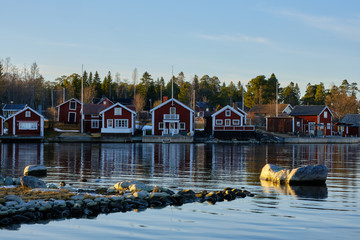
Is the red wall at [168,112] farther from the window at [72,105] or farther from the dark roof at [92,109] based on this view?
the window at [72,105]

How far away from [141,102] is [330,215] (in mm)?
95939

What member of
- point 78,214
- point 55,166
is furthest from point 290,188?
point 55,166

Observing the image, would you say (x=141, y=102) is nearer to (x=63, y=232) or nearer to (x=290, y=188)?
(x=290, y=188)

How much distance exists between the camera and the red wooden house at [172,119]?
7525 cm

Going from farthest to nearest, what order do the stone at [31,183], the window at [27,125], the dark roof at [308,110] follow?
1. the dark roof at [308,110]
2. the window at [27,125]
3. the stone at [31,183]

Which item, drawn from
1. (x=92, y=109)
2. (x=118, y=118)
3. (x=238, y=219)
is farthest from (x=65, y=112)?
(x=238, y=219)

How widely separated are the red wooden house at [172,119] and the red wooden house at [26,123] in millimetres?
18606

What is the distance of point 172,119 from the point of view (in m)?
75.1

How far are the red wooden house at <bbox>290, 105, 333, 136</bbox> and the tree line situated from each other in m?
12.7

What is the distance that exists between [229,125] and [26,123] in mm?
34178

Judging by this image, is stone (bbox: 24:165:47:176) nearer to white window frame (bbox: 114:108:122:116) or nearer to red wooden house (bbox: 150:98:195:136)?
white window frame (bbox: 114:108:122:116)

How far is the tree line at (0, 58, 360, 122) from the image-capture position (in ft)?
377

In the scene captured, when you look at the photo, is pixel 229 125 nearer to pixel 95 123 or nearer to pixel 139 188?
pixel 95 123

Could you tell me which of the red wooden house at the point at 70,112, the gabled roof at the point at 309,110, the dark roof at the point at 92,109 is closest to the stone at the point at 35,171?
the dark roof at the point at 92,109
